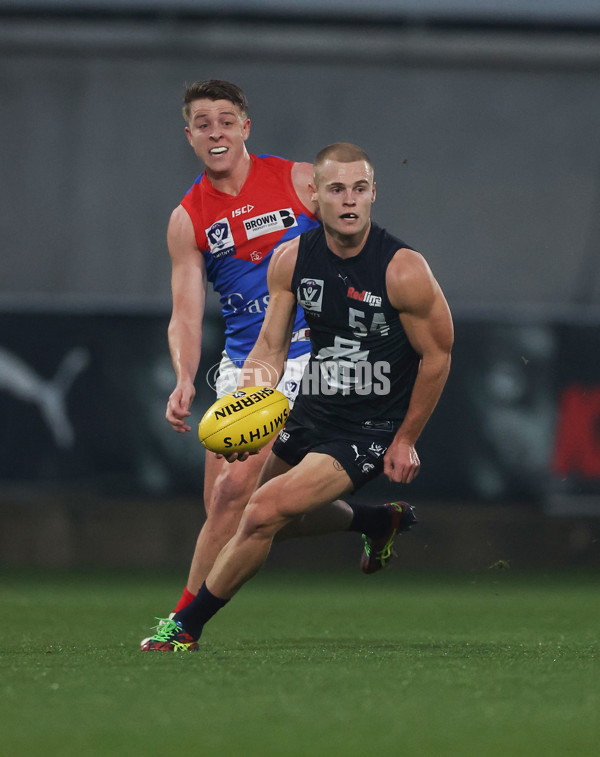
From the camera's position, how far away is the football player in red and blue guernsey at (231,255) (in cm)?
707

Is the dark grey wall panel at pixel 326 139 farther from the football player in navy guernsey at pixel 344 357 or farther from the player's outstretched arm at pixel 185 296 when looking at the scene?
the football player in navy guernsey at pixel 344 357

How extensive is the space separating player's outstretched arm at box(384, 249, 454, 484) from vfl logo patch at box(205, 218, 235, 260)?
124 cm

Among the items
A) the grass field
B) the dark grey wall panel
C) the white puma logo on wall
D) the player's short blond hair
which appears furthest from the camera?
the dark grey wall panel

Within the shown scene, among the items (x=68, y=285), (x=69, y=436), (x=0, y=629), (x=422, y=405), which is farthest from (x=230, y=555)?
(x=68, y=285)

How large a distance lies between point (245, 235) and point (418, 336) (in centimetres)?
136

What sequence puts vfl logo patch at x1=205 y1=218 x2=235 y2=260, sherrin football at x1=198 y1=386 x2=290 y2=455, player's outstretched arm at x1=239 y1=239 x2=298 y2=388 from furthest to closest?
vfl logo patch at x1=205 y1=218 x2=235 y2=260 < player's outstretched arm at x1=239 y1=239 x2=298 y2=388 < sherrin football at x1=198 y1=386 x2=290 y2=455

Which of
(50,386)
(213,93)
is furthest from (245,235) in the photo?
(50,386)

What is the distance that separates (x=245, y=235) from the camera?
7355 millimetres

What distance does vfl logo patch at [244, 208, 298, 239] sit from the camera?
24.1ft

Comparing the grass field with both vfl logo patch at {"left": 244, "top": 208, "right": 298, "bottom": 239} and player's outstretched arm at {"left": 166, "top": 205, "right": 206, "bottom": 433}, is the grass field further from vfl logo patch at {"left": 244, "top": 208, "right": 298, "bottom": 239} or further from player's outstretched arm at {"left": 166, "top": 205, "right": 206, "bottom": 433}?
vfl logo patch at {"left": 244, "top": 208, "right": 298, "bottom": 239}

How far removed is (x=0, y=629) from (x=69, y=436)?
3.64 meters

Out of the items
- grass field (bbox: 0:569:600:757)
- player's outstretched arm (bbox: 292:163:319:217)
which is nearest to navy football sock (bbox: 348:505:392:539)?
grass field (bbox: 0:569:600:757)

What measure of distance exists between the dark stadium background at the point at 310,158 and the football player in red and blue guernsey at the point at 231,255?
4.05m

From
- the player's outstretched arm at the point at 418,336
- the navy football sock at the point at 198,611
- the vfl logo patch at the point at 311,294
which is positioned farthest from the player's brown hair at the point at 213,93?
the navy football sock at the point at 198,611
